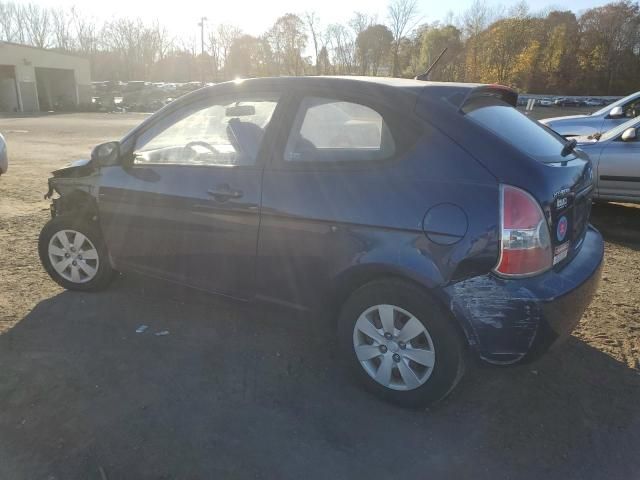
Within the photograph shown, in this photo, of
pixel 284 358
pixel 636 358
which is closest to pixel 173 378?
pixel 284 358

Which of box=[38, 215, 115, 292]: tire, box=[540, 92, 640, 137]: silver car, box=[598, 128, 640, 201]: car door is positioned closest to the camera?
box=[38, 215, 115, 292]: tire

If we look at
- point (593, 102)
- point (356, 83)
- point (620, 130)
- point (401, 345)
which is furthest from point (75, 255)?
point (593, 102)

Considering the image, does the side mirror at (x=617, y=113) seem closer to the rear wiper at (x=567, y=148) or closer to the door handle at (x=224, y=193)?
the rear wiper at (x=567, y=148)

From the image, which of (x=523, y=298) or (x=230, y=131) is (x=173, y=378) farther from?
(x=523, y=298)

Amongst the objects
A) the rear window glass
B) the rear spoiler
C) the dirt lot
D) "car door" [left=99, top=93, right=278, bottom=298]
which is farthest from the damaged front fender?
the rear spoiler

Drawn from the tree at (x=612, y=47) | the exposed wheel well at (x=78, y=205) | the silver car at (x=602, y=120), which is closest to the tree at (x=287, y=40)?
the tree at (x=612, y=47)

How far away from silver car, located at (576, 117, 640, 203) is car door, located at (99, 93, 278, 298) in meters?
4.96

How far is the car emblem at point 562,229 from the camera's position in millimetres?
2459

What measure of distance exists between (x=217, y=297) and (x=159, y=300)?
0.94 m

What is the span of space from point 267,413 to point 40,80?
4733 cm

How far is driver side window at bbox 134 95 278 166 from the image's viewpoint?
10.2 feet

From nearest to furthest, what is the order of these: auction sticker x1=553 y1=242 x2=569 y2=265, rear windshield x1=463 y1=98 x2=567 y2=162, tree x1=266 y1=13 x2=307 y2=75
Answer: auction sticker x1=553 y1=242 x2=569 y2=265
rear windshield x1=463 y1=98 x2=567 y2=162
tree x1=266 y1=13 x2=307 y2=75

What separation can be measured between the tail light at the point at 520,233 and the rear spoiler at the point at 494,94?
60 cm

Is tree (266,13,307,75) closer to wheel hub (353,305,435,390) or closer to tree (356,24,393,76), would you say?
tree (356,24,393,76)
